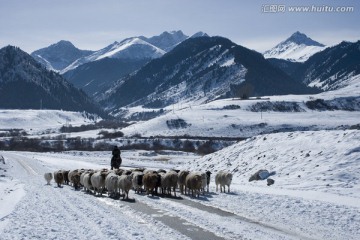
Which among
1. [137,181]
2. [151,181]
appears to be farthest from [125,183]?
[137,181]

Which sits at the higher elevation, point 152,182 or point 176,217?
point 152,182

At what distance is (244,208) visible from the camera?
25.1 meters

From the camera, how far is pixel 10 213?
2194cm

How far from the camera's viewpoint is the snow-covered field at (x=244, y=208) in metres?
18.7

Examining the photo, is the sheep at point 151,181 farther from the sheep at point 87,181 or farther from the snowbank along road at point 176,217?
the sheep at point 87,181

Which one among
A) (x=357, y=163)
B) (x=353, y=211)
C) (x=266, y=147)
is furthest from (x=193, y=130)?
(x=353, y=211)

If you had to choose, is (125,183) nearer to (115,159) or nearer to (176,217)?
(176,217)

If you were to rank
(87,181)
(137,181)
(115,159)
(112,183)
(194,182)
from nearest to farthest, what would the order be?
(194,182)
(112,183)
(137,181)
(87,181)
(115,159)

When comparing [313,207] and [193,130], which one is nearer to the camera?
[313,207]

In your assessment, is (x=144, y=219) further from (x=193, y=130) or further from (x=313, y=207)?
(x=193, y=130)

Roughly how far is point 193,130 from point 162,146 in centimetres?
4263

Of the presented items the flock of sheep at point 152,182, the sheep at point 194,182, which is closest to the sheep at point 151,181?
the flock of sheep at point 152,182

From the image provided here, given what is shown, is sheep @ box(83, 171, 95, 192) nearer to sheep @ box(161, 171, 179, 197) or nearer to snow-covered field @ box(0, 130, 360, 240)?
snow-covered field @ box(0, 130, 360, 240)

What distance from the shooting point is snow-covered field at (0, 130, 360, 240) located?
18.7 metres
